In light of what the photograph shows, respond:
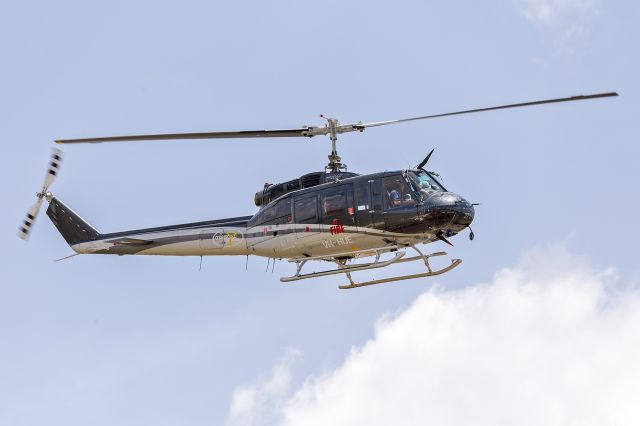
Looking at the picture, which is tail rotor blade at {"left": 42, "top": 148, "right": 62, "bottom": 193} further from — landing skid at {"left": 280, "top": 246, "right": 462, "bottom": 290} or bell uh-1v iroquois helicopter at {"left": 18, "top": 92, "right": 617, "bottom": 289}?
landing skid at {"left": 280, "top": 246, "right": 462, "bottom": 290}

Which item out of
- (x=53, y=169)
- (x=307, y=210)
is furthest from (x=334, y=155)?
(x=53, y=169)

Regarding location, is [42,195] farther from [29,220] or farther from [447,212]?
[447,212]

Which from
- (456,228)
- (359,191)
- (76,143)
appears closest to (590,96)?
(456,228)

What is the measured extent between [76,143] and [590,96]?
13.7 metres

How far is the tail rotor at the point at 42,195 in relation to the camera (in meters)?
32.6

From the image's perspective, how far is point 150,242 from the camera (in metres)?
30.7

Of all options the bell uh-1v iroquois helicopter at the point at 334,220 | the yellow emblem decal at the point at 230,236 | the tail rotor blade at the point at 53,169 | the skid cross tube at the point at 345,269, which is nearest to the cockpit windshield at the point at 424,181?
the bell uh-1v iroquois helicopter at the point at 334,220

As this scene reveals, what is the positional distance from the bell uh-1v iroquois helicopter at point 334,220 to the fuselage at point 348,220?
26 millimetres

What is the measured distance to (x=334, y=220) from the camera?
2695cm

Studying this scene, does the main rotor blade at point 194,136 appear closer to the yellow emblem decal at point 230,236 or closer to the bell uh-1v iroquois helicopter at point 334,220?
the bell uh-1v iroquois helicopter at point 334,220

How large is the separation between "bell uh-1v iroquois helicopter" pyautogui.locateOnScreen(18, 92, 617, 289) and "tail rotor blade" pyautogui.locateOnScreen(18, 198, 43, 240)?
14.7 ft

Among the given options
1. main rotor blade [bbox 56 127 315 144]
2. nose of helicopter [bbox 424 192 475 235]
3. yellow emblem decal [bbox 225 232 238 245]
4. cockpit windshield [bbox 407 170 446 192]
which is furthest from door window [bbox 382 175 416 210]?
yellow emblem decal [bbox 225 232 238 245]

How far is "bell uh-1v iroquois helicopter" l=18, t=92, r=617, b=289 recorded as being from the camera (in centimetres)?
2605

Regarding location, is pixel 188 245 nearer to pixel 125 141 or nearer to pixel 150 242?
pixel 150 242
